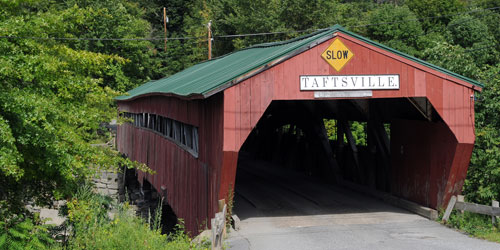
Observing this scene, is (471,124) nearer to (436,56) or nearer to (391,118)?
(391,118)

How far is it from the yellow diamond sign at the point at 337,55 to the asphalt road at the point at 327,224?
3456 mm

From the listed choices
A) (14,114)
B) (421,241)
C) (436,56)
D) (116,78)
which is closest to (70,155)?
(14,114)

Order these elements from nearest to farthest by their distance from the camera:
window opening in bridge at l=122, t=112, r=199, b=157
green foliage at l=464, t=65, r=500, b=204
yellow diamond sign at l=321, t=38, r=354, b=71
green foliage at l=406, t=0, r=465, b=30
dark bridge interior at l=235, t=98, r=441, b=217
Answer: yellow diamond sign at l=321, t=38, r=354, b=71 → green foliage at l=464, t=65, r=500, b=204 → window opening in bridge at l=122, t=112, r=199, b=157 → dark bridge interior at l=235, t=98, r=441, b=217 → green foliage at l=406, t=0, r=465, b=30

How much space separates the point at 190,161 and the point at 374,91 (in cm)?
506

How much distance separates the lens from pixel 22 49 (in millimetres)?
11750

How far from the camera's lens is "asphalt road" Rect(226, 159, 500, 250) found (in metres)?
9.94

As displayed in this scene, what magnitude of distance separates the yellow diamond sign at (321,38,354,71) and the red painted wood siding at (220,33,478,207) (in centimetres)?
8

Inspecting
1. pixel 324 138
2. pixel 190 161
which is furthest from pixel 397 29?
pixel 190 161

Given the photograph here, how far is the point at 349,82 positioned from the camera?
1137 cm

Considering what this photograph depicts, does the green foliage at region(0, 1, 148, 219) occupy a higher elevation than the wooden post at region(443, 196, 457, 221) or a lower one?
higher

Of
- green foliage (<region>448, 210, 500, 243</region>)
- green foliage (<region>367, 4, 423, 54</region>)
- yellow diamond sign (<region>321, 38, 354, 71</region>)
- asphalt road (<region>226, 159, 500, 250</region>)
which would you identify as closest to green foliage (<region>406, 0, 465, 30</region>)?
green foliage (<region>367, 4, 423, 54</region>)

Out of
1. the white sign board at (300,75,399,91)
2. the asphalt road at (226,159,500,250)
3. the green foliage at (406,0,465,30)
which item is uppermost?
the green foliage at (406,0,465,30)

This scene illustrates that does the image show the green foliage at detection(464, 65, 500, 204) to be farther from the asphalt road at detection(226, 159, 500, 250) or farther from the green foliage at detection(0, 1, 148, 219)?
the green foliage at detection(0, 1, 148, 219)

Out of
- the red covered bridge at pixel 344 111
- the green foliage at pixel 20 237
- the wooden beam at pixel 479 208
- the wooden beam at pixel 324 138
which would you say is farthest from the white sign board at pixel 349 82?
the wooden beam at pixel 324 138
